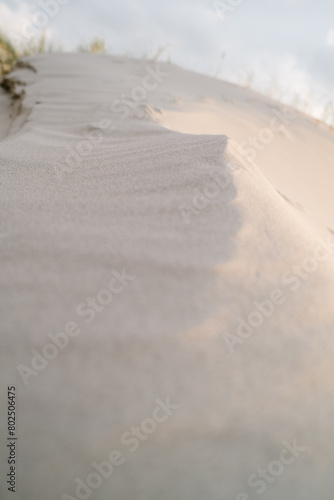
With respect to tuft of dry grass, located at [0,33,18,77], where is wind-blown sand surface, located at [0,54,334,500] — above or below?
above

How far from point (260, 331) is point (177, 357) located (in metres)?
0.22

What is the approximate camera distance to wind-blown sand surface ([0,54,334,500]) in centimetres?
83

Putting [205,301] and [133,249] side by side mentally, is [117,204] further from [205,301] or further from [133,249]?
[205,301]

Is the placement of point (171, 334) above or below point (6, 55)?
above

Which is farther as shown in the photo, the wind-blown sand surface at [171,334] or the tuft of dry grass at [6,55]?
the tuft of dry grass at [6,55]

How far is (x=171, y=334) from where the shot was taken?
0.90 m

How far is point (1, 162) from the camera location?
5.43ft

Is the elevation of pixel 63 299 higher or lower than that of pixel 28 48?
higher

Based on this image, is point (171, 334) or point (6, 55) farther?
point (6, 55)

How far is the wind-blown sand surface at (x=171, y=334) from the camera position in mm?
831

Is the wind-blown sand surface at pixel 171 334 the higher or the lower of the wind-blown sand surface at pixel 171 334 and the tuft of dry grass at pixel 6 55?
the higher

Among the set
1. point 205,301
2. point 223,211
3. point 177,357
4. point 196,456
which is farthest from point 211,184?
point 196,456

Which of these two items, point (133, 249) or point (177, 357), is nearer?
point (177, 357)

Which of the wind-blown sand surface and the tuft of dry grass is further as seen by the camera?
the tuft of dry grass
